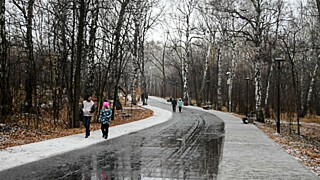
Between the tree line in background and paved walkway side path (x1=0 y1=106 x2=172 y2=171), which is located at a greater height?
the tree line in background

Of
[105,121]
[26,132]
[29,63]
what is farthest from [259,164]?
[29,63]

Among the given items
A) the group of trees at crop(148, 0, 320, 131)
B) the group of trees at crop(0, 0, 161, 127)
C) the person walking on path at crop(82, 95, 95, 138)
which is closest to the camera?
the person walking on path at crop(82, 95, 95, 138)

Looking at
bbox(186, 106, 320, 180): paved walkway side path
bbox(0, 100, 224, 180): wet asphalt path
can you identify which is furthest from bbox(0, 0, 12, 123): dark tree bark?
bbox(186, 106, 320, 180): paved walkway side path

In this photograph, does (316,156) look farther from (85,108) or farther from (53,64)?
(53,64)

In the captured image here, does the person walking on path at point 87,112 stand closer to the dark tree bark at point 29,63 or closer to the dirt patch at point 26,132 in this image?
the dirt patch at point 26,132

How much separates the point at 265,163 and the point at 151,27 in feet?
137

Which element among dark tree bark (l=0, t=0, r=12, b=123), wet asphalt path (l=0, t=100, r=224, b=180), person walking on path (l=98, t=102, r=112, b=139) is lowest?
wet asphalt path (l=0, t=100, r=224, b=180)

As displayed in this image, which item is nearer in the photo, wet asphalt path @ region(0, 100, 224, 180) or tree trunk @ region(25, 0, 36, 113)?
wet asphalt path @ region(0, 100, 224, 180)

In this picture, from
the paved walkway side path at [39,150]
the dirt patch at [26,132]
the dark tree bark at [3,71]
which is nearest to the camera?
the paved walkway side path at [39,150]

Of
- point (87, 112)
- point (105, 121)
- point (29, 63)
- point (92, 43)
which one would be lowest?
point (105, 121)

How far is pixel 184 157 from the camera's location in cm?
1170

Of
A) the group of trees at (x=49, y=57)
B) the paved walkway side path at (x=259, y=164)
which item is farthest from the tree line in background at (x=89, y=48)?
the paved walkway side path at (x=259, y=164)

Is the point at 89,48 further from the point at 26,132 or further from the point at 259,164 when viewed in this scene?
the point at 259,164

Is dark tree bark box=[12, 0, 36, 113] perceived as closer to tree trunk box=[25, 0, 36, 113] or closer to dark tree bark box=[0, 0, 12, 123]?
tree trunk box=[25, 0, 36, 113]
